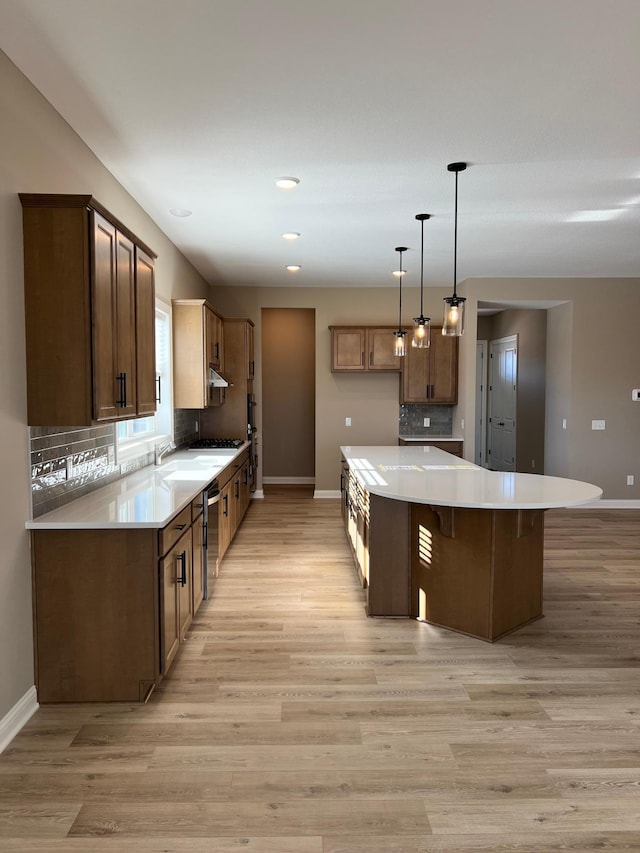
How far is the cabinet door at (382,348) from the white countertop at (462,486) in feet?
8.74

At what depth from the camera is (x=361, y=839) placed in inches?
75.5

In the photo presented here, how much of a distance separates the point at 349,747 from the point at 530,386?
22.7 ft

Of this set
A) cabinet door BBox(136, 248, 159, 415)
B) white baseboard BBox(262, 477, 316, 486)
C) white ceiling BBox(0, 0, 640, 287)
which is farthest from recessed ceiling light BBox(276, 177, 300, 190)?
white baseboard BBox(262, 477, 316, 486)

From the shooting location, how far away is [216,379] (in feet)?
19.9

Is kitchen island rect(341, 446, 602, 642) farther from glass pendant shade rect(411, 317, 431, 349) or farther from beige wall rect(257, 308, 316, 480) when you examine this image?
beige wall rect(257, 308, 316, 480)

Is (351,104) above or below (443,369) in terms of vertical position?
above

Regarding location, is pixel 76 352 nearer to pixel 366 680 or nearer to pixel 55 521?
pixel 55 521

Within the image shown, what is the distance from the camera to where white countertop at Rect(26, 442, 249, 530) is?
106 inches

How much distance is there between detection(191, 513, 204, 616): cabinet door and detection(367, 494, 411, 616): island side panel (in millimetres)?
1103

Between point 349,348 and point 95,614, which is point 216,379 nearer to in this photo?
point 349,348

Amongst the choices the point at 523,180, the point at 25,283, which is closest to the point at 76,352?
the point at 25,283

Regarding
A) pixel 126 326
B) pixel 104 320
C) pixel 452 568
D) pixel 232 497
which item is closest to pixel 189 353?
pixel 232 497

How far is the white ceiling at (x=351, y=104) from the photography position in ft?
7.25

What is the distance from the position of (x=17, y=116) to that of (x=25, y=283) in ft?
2.37
